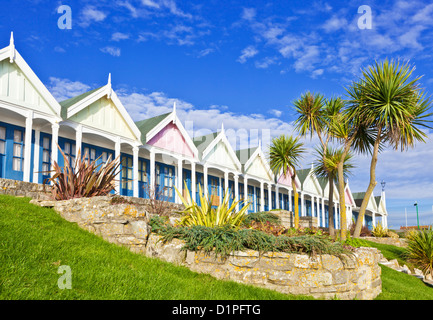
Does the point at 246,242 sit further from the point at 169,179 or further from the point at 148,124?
the point at 169,179

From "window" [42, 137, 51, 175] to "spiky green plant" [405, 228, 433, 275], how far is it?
→ 1575cm

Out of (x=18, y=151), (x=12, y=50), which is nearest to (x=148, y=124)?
(x=18, y=151)

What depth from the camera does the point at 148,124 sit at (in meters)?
20.3

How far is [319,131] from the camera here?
2223cm

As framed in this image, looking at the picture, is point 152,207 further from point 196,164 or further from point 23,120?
point 196,164

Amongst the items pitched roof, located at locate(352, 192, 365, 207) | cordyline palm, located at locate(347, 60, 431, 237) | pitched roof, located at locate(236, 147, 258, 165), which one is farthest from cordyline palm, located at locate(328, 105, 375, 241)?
pitched roof, located at locate(352, 192, 365, 207)

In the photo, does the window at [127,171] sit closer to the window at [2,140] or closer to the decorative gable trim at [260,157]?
the window at [2,140]

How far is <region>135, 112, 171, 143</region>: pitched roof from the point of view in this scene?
19.0 metres

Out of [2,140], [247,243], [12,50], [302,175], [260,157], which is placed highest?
[12,50]

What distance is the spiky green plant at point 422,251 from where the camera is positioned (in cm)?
1550

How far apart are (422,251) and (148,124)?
14.2 meters

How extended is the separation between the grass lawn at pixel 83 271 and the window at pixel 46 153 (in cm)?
844
